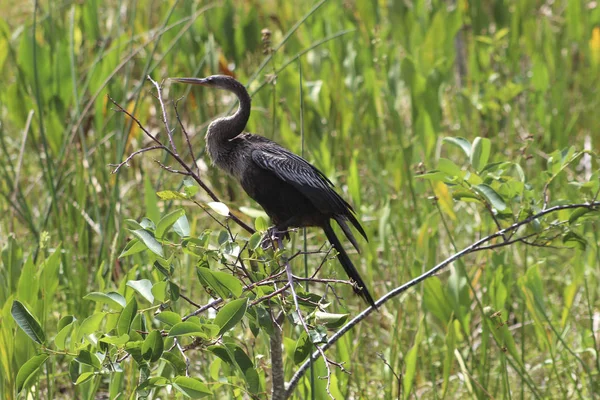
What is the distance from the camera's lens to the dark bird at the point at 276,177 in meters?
2.41

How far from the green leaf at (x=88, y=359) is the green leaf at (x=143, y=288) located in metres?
0.17

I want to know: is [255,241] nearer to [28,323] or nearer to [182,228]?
[182,228]

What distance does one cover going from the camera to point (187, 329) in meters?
1.81

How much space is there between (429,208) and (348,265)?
1341 millimetres

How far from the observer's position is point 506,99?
4391mm

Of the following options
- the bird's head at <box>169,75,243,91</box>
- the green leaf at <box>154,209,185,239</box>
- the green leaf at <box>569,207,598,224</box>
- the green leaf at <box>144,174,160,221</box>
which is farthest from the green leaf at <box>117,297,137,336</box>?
the green leaf at <box>569,207,598,224</box>

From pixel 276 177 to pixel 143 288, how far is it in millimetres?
640

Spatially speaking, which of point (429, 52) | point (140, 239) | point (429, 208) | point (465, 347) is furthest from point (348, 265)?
point (429, 52)

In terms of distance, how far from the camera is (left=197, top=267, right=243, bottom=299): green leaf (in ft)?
5.87

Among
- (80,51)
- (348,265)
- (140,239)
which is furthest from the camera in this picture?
(80,51)

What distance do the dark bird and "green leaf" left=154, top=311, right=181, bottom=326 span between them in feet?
2.13

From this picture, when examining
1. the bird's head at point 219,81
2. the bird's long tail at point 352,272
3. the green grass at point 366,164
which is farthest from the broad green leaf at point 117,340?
the bird's head at point 219,81

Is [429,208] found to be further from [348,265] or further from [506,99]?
[348,265]

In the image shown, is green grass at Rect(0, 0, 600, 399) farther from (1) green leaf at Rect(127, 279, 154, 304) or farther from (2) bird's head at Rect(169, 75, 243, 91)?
(1) green leaf at Rect(127, 279, 154, 304)
